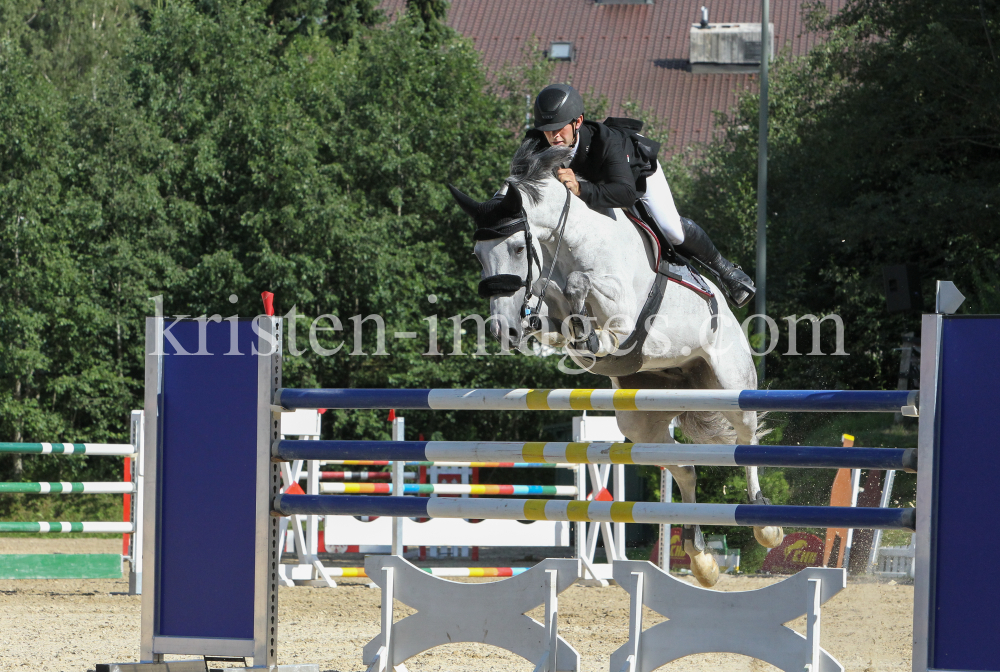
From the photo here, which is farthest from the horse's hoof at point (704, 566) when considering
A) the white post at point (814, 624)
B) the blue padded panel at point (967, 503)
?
the blue padded panel at point (967, 503)

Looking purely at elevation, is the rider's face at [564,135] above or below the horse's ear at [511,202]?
above

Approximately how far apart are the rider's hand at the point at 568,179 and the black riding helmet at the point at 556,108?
0.20 meters

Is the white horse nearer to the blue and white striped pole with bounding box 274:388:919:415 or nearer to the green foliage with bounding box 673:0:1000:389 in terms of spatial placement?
the blue and white striped pole with bounding box 274:388:919:415

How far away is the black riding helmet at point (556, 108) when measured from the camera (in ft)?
12.4

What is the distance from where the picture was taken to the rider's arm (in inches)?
146

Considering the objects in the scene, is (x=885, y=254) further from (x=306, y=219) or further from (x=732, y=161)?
(x=306, y=219)

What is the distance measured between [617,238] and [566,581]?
3.97 ft

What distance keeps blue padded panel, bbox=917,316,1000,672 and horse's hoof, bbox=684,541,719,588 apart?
58.0 inches

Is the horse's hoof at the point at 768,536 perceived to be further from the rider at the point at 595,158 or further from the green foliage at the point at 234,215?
the green foliage at the point at 234,215

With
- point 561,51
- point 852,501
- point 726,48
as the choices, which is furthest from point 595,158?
point 726,48

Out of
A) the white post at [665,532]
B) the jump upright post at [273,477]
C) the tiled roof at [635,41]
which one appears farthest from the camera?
the tiled roof at [635,41]

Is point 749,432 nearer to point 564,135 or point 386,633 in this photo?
point 564,135

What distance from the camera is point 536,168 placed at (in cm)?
360

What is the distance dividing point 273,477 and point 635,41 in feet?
78.5
